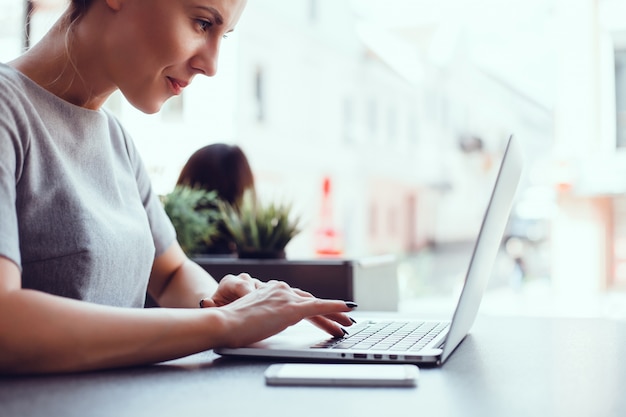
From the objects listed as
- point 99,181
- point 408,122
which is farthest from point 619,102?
point 99,181

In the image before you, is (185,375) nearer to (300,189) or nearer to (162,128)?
(162,128)

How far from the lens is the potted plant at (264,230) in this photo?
97.8 inches

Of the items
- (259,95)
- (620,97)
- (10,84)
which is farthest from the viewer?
(259,95)

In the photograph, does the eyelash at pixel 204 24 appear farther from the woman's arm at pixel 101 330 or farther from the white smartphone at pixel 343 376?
the white smartphone at pixel 343 376

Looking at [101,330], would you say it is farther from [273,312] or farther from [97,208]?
[97,208]

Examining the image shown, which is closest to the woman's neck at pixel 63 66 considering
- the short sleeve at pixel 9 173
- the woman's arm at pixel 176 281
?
the short sleeve at pixel 9 173

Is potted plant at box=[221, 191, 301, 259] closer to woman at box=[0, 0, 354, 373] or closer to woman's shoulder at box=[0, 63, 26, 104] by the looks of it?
woman at box=[0, 0, 354, 373]

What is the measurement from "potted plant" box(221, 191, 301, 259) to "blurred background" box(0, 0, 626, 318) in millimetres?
1764

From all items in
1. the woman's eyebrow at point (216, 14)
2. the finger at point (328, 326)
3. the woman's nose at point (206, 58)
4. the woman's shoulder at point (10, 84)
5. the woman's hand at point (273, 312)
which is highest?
the woman's eyebrow at point (216, 14)

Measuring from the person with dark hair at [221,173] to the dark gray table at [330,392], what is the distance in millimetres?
2019

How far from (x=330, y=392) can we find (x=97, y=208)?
0.49m

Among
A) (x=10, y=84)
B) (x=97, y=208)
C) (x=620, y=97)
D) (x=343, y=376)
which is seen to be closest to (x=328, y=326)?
(x=343, y=376)

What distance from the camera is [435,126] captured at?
8.11 metres

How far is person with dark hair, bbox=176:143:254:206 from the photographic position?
2.80m
